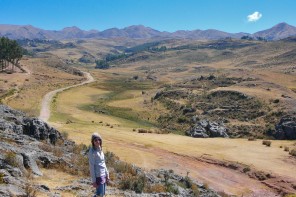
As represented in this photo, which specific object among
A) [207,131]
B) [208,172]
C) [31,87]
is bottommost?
[207,131]

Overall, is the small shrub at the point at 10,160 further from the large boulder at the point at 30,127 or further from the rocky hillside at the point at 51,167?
the large boulder at the point at 30,127

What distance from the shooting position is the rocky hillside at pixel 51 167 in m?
16.6

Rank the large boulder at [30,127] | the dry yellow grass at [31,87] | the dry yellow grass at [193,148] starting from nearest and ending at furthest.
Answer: the large boulder at [30,127] → the dry yellow grass at [193,148] → the dry yellow grass at [31,87]

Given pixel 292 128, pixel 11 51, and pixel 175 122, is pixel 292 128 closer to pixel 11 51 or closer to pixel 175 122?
pixel 175 122

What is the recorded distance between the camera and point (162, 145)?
1674 inches

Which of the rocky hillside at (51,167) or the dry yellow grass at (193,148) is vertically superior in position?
the rocky hillside at (51,167)

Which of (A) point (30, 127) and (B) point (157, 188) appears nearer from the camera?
(B) point (157, 188)

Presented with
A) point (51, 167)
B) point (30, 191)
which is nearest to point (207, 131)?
point (51, 167)

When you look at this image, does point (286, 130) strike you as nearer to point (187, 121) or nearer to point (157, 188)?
point (187, 121)

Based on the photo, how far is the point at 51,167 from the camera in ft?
68.6

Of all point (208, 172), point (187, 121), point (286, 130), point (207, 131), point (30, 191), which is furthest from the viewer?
point (187, 121)

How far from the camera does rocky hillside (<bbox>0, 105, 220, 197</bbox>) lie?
1662cm

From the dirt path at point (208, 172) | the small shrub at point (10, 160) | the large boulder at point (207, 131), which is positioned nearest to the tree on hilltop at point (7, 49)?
the large boulder at point (207, 131)

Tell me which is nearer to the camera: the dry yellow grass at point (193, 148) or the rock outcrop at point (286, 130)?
the dry yellow grass at point (193, 148)
